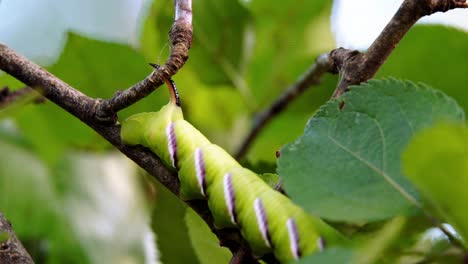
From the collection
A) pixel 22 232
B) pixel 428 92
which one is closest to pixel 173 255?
pixel 428 92

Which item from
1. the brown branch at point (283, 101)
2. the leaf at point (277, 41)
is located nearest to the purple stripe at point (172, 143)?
the brown branch at point (283, 101)

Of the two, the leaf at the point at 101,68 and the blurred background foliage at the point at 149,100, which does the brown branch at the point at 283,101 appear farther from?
the leaf at the point at 101,68

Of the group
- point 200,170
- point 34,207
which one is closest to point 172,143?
point 200,170

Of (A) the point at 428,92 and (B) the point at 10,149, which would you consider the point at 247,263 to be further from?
(B) the point at 10,149

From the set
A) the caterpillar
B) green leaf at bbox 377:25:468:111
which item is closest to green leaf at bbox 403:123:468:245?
the caterpillar

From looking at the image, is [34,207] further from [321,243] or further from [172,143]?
[321,243]

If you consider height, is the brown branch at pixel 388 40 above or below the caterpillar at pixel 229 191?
above

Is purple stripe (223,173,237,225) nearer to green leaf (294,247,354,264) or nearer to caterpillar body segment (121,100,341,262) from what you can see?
caterpillar body segment (121,100,341,262)
